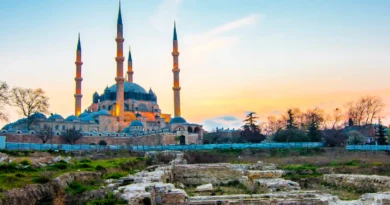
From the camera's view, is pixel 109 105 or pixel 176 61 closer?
pixel 176 61

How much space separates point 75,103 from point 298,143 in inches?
1179

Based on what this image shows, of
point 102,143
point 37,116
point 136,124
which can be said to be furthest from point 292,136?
point 37,116

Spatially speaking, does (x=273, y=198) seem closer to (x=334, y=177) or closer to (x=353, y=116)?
(x=334, y=177)

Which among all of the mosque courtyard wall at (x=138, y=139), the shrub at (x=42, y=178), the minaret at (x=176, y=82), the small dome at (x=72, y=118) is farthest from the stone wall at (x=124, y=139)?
the shrub at (x=42, y=178)

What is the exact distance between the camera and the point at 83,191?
8.49 meters

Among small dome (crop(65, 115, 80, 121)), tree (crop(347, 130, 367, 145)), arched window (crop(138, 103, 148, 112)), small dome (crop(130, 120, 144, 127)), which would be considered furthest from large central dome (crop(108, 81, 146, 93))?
tree (crop(347, 130, 367, 145))

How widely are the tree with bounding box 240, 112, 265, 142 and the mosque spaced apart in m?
6.64

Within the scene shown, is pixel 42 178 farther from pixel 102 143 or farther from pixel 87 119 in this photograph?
pixel 87 119

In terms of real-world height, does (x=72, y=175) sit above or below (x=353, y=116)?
below

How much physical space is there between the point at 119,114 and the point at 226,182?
36.6 m

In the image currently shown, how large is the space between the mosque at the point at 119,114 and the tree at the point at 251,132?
6.64 m

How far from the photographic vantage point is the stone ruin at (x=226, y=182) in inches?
294

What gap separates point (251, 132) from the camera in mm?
41531

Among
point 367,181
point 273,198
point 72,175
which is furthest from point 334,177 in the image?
point 72,175
